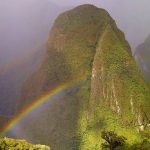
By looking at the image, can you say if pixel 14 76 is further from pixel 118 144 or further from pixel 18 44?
pixel 118 144

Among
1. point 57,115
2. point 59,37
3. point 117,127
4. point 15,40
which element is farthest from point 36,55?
point 117,127

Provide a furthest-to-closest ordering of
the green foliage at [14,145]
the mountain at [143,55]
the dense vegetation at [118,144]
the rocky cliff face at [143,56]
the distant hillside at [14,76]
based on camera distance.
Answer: the mountain at [143,55] → the rocky cliff face at [143,56] → the distant hillside at [14,76] → the dense vegetation at [118,144] → the green foliage at [14,145]

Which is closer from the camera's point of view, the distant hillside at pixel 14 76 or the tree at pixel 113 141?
the tree at pixel 113 141

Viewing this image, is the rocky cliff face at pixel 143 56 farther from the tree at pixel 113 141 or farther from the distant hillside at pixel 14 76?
the tree at pixel 113 141

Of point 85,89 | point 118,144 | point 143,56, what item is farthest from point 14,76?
point 118,144

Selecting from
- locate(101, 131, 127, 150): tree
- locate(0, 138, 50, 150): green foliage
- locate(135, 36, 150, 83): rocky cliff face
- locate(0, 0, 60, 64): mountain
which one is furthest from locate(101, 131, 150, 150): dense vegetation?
locate(0, 0, 60, 64): mountain

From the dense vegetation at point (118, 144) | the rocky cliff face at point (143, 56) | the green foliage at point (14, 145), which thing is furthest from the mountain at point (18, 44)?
the green foliage at point (14, 145)

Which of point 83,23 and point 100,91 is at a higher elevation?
point 83,23

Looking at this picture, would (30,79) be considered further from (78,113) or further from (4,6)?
(4,6)
